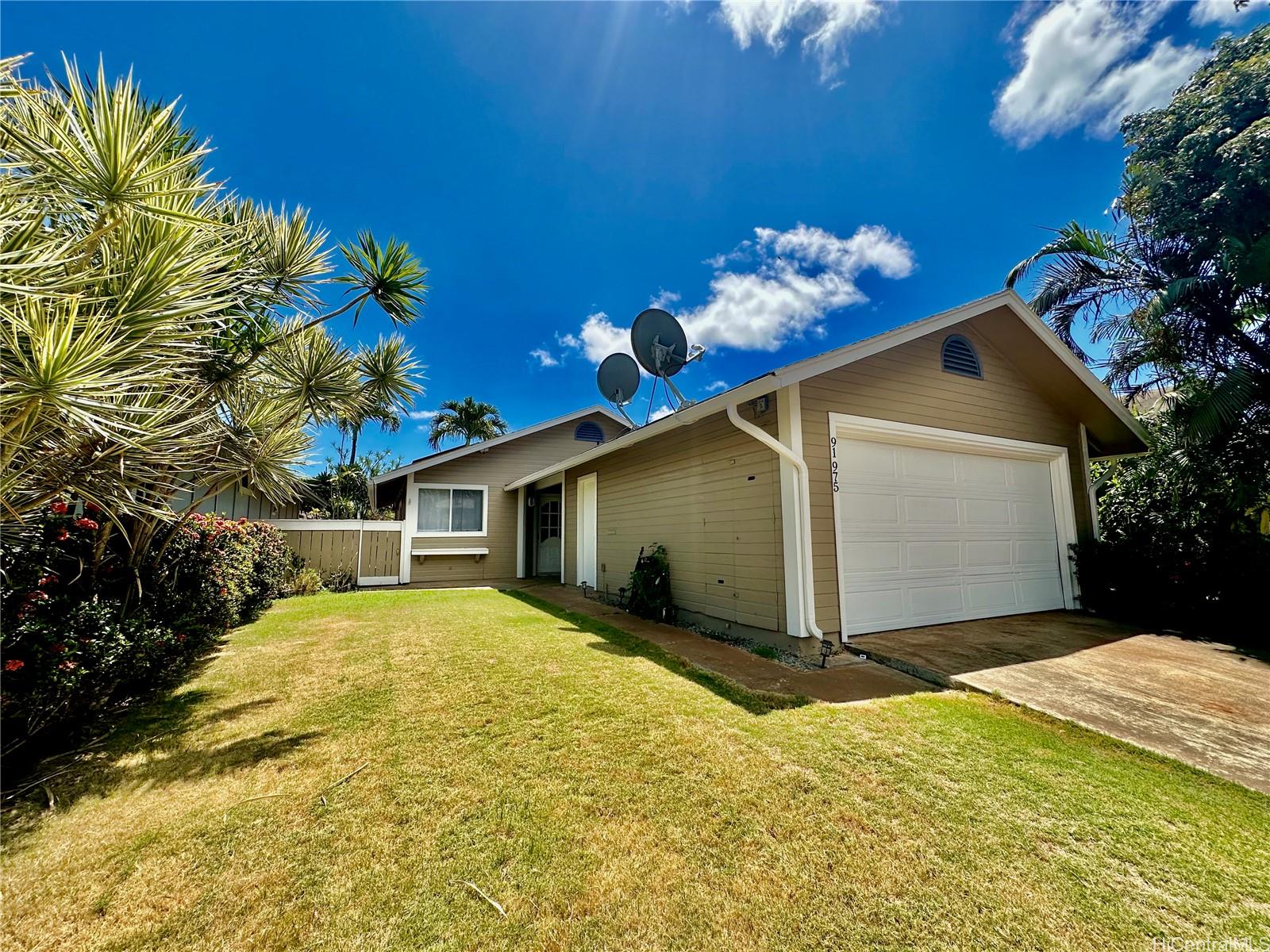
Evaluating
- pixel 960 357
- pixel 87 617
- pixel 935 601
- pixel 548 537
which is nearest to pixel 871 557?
pixel 935 601

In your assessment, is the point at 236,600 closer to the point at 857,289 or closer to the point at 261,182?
the point at 261,182

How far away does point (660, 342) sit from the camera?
26.2ft

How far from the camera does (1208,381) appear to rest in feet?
23.5

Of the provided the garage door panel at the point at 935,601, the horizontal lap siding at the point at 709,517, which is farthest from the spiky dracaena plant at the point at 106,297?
the garage door panel at the point at 935,601

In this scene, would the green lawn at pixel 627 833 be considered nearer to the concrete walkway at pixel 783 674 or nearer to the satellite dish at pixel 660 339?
the concrete walkway at pixel 783 674

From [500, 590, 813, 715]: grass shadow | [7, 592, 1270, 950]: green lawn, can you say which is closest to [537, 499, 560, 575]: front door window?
[500, 590, 813, 715]: grass shadow

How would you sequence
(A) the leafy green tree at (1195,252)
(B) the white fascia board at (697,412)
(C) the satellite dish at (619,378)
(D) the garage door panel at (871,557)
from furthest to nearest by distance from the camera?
(C) the satellite dish at (619,378), (A) the leafy green tree at (1195,252), (D) the garage door panel at (871,557), (B) the white fascia board at (697,412)

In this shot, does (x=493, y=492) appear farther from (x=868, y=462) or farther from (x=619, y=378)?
(x=868, y=462)

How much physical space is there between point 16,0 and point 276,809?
645 cm

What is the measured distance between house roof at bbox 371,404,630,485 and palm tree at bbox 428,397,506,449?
10354mm

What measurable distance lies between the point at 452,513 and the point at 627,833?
11.4 metres

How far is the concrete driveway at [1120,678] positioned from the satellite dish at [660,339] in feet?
16.6

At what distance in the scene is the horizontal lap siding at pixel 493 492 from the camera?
12062mm

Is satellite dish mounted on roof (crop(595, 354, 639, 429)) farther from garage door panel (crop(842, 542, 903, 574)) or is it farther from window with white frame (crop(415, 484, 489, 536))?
garage door panel (crop(842, 542, 903, 574))
